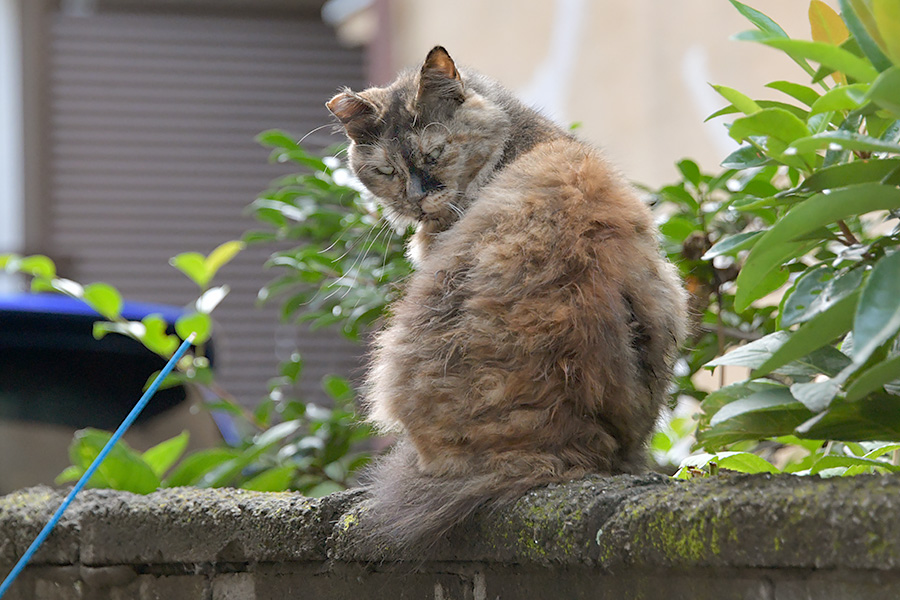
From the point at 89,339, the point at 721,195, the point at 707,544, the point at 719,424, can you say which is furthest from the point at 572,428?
the point at 89,339

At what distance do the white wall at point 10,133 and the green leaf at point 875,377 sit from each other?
716 cm

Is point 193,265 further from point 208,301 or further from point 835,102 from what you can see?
point 835,102

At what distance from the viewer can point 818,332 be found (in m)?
1.14

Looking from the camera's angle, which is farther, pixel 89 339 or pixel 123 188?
pixel 123 188

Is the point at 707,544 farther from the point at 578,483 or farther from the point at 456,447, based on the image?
the point at 456,447

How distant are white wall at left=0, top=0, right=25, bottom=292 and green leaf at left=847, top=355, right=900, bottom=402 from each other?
7160 millimetres

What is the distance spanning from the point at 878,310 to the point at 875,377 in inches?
3.5

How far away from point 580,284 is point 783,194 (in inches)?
13.9

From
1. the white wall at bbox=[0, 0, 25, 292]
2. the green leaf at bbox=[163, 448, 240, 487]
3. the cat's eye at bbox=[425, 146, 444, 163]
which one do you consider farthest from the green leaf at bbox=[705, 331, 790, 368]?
the white wall at bbox=[0, 0, 25, 292]

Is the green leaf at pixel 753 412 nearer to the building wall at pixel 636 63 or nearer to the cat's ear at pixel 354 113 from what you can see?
the cat's ear at pixel 354 113

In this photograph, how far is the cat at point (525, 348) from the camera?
153 centimetres

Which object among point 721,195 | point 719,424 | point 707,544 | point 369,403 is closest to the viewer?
point 707,544

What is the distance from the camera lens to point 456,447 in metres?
1.57

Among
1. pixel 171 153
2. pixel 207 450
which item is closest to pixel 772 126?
pixel 207 450
